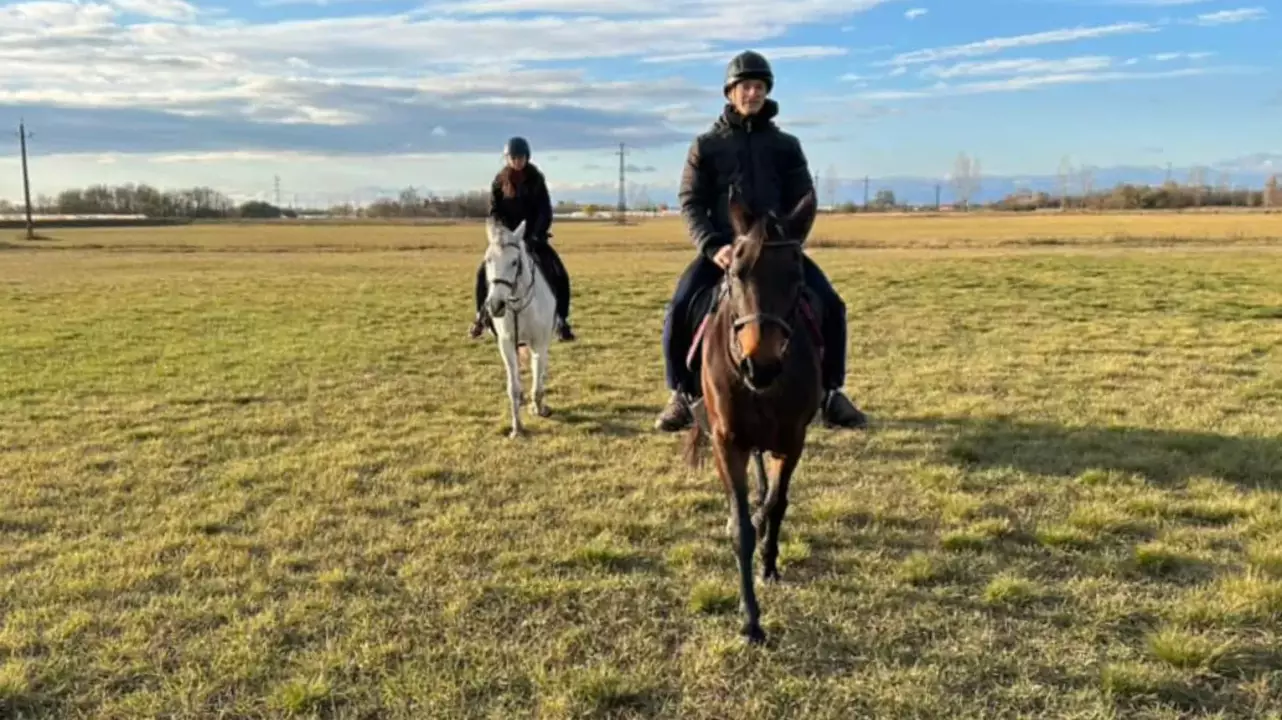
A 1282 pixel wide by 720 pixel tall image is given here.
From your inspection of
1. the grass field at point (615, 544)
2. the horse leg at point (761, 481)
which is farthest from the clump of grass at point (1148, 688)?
the horse leg at point (761, 481)

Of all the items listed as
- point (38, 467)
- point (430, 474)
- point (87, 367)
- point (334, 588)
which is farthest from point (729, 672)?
point (87, 367)

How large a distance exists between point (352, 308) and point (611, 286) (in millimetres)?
7783

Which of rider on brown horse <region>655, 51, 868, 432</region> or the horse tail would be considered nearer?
rider on brown horse <region>655, 51, 868, 432</region>

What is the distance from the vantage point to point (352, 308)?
2186 cm

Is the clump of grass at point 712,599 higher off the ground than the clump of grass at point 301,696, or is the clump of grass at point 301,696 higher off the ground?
the clump of grass at point 712,599

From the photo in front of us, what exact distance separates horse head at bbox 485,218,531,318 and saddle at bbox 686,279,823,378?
3236 mm

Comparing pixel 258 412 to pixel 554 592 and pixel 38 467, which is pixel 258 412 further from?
pixel 554 592

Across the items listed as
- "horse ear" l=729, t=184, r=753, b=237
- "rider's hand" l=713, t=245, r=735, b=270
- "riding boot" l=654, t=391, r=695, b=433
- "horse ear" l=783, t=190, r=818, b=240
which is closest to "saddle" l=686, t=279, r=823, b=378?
"rider's hand" l=713, t=245, r=735, b=270

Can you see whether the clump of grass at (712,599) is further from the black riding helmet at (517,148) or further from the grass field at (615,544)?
the black riding helmet at (517,148)

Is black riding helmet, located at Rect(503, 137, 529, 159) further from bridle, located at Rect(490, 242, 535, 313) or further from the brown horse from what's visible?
the brown horse

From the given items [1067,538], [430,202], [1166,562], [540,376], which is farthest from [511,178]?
[430,202]

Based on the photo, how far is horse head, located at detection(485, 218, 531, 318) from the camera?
904 cm

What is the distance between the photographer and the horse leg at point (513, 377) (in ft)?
31.3

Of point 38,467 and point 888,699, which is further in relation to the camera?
point 38,467
